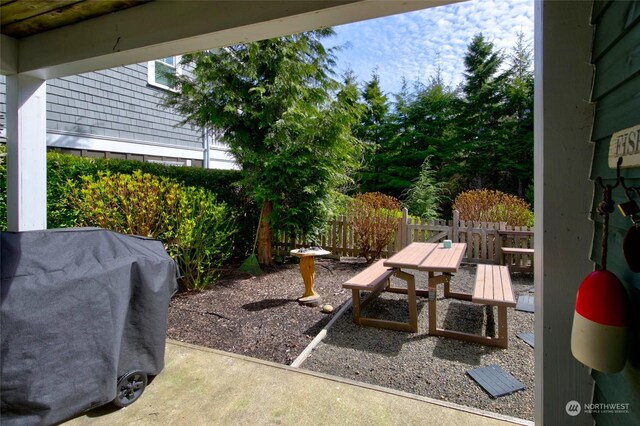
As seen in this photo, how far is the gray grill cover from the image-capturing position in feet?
5.36

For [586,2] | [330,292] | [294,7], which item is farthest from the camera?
[330,292]

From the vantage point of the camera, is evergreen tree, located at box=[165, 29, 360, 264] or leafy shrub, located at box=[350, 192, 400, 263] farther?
leafy shrub, located at box=[350, 192, 400, 263]

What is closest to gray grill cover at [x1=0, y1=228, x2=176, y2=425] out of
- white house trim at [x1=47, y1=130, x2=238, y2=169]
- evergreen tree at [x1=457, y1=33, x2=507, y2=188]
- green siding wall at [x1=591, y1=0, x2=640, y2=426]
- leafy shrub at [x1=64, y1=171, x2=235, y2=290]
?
leafy shrub at [x1=64, y1=171, x2=235, y2=290]

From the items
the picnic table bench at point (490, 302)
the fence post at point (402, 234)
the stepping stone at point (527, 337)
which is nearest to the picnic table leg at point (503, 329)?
the picnic table bench at point (490, 302)

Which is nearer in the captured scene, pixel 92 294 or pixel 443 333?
pixel 92 294

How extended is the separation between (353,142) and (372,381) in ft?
16.5

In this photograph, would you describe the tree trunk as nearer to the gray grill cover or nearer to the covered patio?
the covered patio

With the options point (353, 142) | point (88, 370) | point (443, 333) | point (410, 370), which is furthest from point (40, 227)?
point (353, 142)

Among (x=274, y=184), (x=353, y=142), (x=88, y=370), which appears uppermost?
(x=353, y=142)

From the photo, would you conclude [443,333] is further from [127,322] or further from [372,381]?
[127,322]

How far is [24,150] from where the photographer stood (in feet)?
8.68

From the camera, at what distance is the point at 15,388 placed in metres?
1.62

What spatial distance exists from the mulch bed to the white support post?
66.8 inches

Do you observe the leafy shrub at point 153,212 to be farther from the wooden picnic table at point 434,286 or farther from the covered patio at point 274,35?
the wooden picnic table at point 434,286
